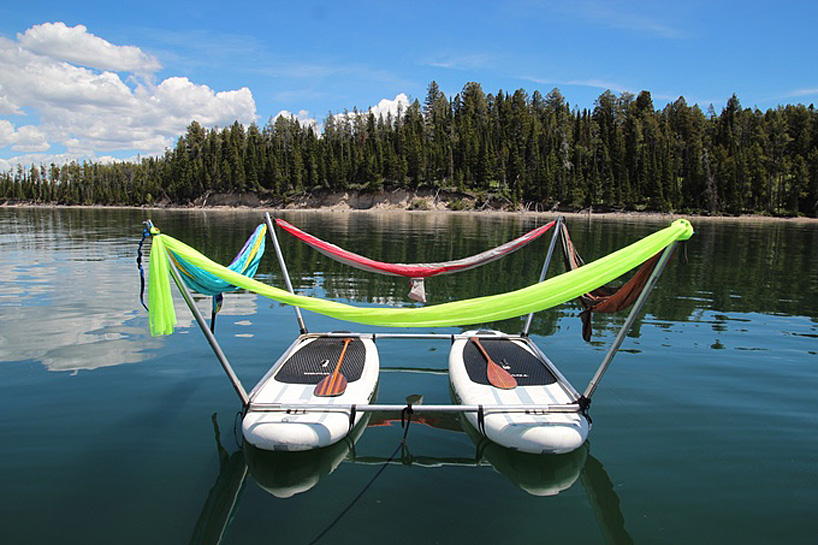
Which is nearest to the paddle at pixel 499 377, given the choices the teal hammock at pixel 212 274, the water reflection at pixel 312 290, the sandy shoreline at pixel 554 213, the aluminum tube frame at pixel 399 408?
the aluminum tube frame at pixel 399 408

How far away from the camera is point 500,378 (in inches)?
311

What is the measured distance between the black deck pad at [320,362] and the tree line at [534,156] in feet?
330

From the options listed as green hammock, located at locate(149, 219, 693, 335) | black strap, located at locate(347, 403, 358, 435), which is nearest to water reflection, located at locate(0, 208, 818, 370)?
green hammock, located at locate(149, 219, 693, 335)

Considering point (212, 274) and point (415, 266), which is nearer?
point (212, 274)

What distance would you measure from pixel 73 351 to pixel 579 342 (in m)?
12.0

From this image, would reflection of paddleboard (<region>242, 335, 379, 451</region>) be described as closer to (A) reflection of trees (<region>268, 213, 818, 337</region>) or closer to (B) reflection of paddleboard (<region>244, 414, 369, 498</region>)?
(B) reflection of paddleboard (<region>244, 414, 369, 498</region>)

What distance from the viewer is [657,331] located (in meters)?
14.3

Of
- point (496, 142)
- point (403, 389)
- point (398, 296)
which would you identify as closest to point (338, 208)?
point (496, 142)

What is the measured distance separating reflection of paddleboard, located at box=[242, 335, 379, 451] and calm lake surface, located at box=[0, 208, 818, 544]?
574 millimetres

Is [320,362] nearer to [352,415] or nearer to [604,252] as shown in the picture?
[352,415]

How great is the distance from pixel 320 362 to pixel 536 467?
382cm

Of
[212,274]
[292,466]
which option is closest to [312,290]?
[212,274]

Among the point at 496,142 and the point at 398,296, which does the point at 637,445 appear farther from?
the point at 496,142

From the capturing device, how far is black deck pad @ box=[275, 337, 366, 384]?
7.94m
